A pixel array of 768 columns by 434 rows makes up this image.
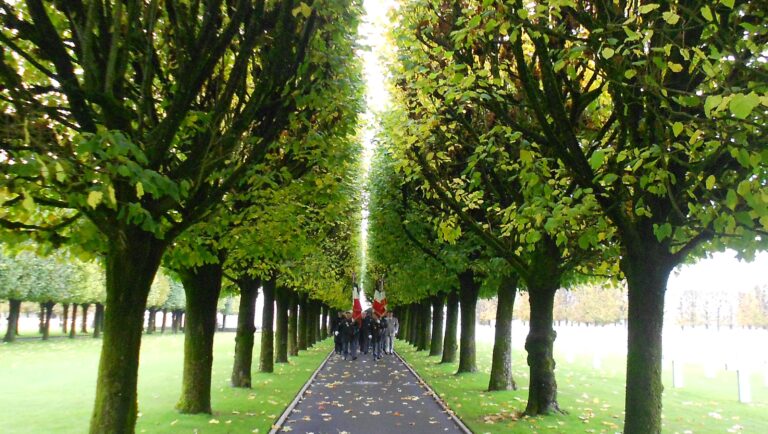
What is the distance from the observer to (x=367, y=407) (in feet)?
47.1

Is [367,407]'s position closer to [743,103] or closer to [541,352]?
[541,352]

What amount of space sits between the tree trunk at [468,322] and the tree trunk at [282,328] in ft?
28.1

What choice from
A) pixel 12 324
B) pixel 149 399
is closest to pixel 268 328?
pixel 149 399

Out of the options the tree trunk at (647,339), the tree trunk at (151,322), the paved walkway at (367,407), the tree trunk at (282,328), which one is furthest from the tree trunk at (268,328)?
the tree trunk at (151,322)

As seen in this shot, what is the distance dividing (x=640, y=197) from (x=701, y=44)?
1975mm

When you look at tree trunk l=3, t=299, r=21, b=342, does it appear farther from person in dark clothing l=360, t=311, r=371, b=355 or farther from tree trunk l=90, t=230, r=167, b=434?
tree trunk l=90, t=230, r=167, b=434

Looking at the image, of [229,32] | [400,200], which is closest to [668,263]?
[229,32]

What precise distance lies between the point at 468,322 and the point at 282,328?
377 inches

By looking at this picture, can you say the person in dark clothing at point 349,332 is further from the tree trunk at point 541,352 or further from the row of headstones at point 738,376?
the tree trunk at point 541,352

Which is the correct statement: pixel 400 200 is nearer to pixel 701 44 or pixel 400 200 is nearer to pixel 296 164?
pixel 296 164

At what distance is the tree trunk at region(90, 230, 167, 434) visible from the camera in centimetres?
656

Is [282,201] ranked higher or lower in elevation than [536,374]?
higher

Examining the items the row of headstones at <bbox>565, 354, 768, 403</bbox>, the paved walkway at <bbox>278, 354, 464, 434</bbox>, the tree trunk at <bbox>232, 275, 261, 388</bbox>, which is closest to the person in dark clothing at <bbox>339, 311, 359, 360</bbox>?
the paved walkway at <bbox>278, 354, 464, 434</bbox>

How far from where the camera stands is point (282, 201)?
40.7 feet
